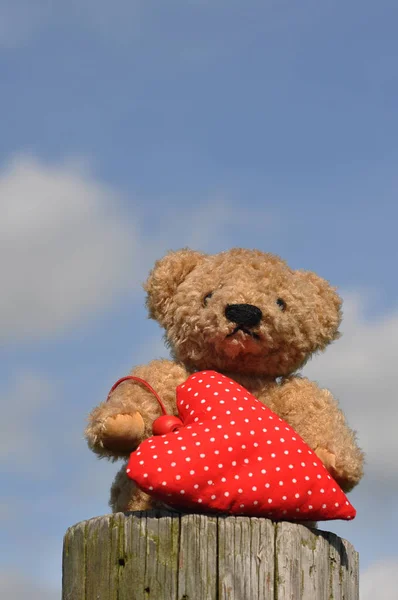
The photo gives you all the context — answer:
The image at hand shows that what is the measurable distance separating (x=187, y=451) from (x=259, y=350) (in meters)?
0.90

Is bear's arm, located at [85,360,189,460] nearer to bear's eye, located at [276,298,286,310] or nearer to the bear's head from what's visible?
the bear's head

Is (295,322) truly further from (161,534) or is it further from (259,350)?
(161,534)

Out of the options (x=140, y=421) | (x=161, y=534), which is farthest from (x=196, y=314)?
(x=161, y=534)

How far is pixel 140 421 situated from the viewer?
12.5 ft

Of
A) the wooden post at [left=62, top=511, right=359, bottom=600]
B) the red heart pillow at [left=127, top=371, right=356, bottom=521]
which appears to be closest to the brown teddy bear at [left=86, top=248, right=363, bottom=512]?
the red heart pillow at [left=127, top=371, right=356, bottom=521]

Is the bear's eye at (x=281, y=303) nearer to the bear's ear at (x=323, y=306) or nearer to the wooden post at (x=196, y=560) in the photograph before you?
the bear's ear at (x=323, y=306)

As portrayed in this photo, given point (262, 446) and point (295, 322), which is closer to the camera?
point (262, 446)

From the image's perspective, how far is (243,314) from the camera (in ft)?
13.1

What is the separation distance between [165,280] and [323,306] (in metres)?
0.78

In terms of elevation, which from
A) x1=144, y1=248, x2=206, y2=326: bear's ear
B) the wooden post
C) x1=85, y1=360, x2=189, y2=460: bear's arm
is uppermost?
x1=144, y1=248, x2=206, y2=326: bear's ear

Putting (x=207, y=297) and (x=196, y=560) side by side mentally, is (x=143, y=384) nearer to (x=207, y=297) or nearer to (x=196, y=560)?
(x=207, y=297)

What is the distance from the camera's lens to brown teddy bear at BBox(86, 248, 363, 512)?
3830 millimetres

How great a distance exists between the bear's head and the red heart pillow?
1.69 feet

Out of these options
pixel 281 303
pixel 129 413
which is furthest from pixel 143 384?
pixel 281 303
